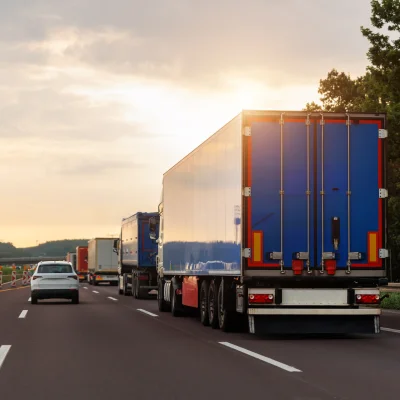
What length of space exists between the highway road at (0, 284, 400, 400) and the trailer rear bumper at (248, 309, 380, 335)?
23cm

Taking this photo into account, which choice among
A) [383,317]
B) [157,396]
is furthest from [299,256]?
[383,317]

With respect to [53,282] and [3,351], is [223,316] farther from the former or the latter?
[53,282]

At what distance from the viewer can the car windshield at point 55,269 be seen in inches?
1229

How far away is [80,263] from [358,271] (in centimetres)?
6231

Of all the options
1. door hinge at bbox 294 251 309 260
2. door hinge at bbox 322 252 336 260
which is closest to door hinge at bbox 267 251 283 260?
door hinge at bbox 294 251 309 260

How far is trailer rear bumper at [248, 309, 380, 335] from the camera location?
53.5 feet

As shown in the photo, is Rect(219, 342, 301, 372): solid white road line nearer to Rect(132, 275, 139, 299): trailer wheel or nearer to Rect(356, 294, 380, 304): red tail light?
Rect(356, 294, 380, 304): red tail light

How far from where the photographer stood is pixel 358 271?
16.3 m

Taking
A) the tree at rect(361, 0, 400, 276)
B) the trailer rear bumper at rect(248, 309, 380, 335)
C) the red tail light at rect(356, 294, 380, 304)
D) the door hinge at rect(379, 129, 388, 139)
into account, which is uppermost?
the tree at rect(361, 0, 400, 276)

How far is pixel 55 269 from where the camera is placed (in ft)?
103

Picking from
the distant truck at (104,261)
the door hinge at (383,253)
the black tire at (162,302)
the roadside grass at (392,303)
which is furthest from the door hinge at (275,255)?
the distant truck at (104,261)

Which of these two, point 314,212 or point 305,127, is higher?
point 305,127

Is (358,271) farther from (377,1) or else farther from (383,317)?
(377,1)

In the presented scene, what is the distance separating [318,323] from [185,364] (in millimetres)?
4369
